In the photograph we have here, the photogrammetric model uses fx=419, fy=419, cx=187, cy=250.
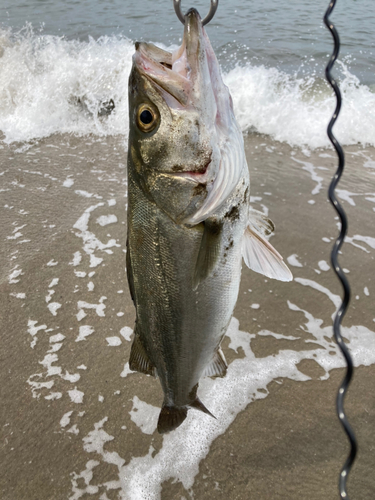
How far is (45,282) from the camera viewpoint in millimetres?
3877

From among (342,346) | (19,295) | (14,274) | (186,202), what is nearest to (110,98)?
(14,274)

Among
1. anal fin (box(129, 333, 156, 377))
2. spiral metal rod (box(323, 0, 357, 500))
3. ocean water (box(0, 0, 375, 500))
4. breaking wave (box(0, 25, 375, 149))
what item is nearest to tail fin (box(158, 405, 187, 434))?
anal fin (box(129, 333, 156, 377))

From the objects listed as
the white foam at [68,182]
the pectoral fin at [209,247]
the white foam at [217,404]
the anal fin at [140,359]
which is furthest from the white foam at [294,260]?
the white foam at [68,182]

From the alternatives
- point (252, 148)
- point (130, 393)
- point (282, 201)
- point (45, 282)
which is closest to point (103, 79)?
point (252, 148)

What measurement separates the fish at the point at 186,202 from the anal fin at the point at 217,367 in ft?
0.40

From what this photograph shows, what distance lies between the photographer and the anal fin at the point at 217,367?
74.3 inches

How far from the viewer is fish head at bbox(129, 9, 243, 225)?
4.69 ft

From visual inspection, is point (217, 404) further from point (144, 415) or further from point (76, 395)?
point (76, 395)

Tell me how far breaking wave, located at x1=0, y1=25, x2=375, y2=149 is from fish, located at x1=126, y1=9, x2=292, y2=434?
19.0 ft

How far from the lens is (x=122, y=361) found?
314 centimetres

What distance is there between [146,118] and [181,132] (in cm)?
14

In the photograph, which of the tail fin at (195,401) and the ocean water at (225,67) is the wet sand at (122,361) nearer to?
the tail fin at (195,401)

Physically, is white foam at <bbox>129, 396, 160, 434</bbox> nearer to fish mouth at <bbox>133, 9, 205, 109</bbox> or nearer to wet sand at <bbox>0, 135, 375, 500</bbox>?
wet sand at <bbox>0, 135, 375, 500</bbox>

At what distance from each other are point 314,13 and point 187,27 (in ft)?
53.5
